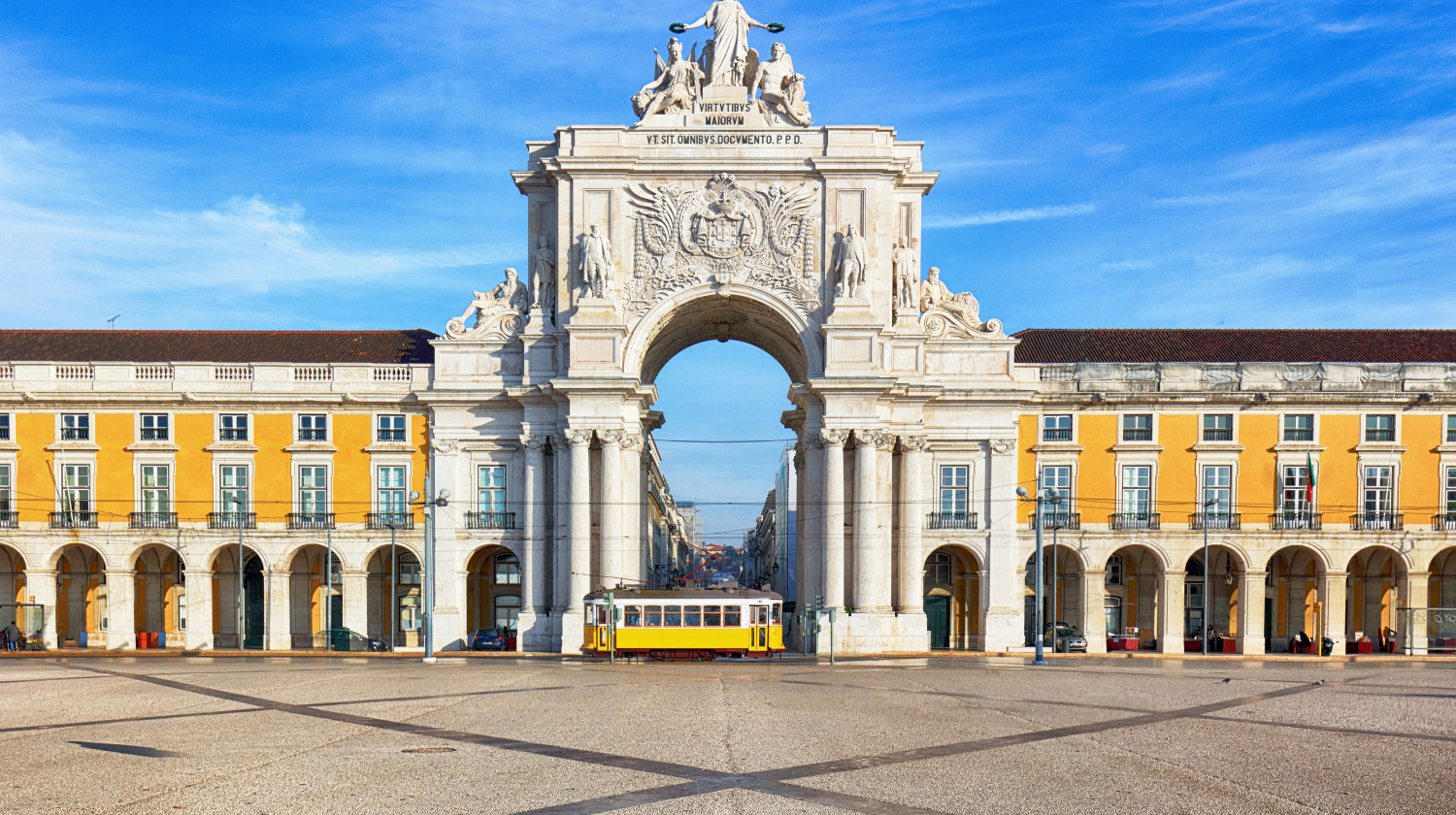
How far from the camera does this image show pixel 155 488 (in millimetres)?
66125

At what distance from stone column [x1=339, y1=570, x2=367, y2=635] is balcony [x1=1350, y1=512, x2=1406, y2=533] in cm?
4858

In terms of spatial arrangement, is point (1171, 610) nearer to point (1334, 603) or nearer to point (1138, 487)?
point (1138, 487)

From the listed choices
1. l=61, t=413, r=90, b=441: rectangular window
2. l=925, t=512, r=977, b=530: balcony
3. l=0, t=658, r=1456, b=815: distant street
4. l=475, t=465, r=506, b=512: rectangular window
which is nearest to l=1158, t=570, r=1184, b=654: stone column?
l=925, t=512, r=977, b=530: balcony

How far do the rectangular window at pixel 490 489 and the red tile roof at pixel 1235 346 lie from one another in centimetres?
2724

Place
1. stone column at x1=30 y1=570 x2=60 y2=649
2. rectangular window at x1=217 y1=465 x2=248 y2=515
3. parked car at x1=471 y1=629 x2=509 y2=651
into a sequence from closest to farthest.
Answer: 1. parked car at x1=471 y1=629 x2=509 y2=651
2. stone column at x1=30 y1=570 x2=60 y2=649
3. rectangular window at x1=217 y1=465 x2=248 y2=515

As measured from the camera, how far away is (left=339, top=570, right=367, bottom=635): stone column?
215 feet

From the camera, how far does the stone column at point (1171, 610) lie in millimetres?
65188

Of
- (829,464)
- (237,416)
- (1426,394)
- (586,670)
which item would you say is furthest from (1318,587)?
(237,416)

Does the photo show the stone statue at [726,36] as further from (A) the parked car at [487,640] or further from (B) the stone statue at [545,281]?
(A) the parked car at [487,640]

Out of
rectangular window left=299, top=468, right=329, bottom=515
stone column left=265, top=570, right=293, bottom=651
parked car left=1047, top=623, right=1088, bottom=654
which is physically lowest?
parked car left=1047, top=623, right=1088, bottom=654

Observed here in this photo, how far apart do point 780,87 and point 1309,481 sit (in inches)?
1238

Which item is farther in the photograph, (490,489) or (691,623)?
(490,489)

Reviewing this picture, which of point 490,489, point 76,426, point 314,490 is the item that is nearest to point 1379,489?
point 490,489

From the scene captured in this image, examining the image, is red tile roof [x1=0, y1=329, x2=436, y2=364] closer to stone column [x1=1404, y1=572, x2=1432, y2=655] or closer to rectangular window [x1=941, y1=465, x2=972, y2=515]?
rectangular window [x1=941, y1=465, x2=972, y2=515]
